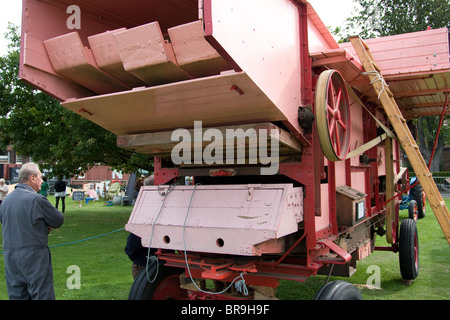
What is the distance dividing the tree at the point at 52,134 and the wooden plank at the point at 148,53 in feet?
27.1

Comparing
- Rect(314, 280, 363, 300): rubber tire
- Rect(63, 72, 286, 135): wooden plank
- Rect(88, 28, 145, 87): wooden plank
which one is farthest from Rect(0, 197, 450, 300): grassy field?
Rect(88, 28, 145, 87): wooden plank

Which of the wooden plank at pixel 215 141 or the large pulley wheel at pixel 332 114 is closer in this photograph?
the wooden plank at pixel 215 141

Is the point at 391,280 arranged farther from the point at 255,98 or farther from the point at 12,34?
the point at 12,34

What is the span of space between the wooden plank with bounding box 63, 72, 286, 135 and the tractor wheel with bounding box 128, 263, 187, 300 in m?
1.55

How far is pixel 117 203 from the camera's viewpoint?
909 inches

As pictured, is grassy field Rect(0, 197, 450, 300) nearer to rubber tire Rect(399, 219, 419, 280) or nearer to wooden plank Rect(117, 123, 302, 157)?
rubber tire Rect(399, 219, 419, 280)

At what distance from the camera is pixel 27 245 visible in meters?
3.71

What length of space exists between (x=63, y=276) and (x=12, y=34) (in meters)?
12.9

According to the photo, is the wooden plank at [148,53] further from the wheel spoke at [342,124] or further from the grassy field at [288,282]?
the grassy field at [288,282]

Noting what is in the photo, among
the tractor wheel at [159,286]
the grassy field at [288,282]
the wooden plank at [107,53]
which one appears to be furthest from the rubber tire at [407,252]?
the wooden plank at [107,53]

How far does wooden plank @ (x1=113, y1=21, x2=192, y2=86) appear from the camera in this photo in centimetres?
288

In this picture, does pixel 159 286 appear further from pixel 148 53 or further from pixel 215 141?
pixel 148 53

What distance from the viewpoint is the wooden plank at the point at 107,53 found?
320 cm

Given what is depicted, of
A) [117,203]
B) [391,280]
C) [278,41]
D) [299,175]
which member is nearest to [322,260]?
[299,175]
